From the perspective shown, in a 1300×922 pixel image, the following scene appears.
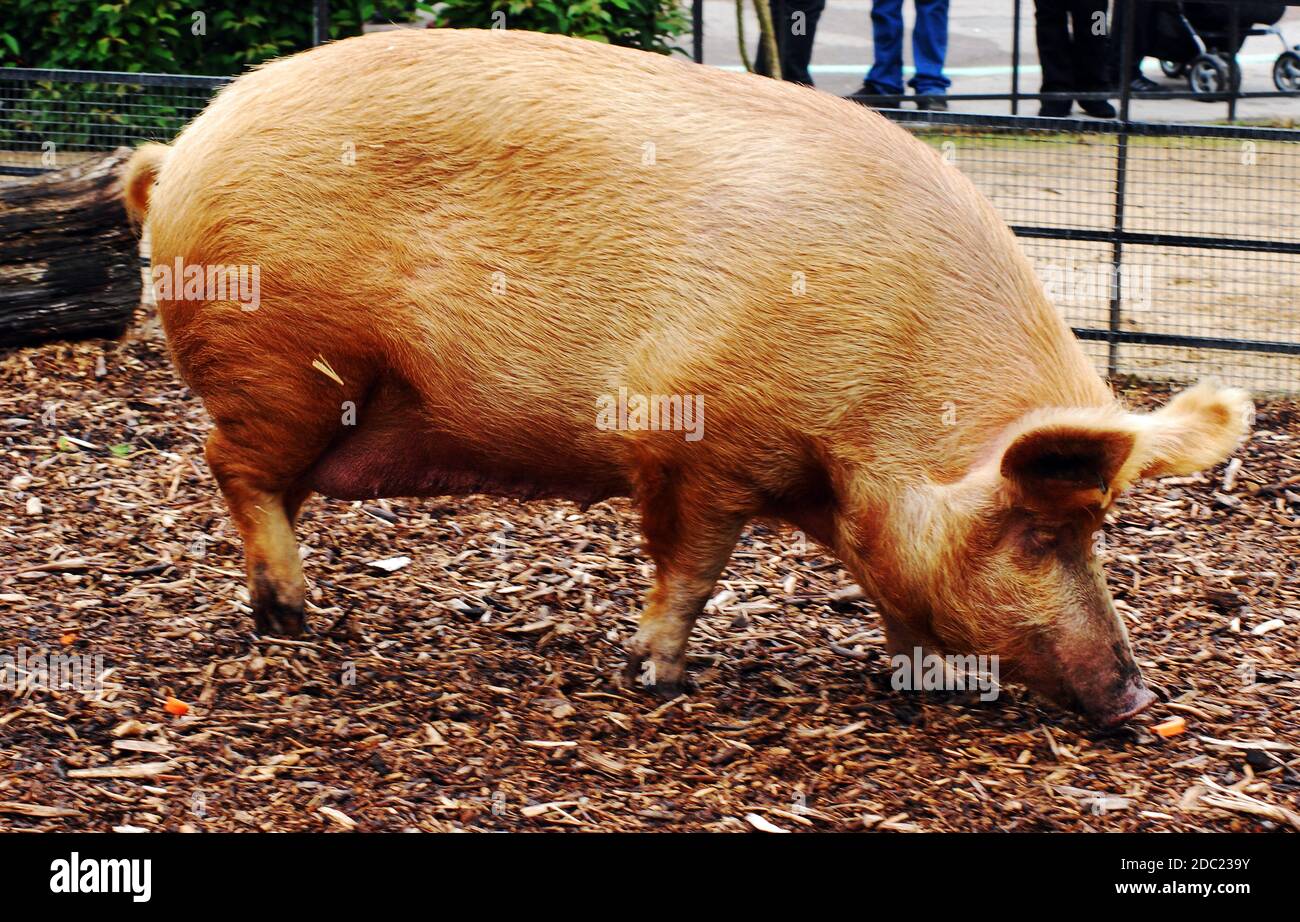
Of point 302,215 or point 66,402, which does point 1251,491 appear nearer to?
point 302,215

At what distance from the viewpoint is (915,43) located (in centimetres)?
1301

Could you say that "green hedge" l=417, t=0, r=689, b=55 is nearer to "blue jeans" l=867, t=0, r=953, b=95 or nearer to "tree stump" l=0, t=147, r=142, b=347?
"tree stump" l=0, t=147, r=142, b=347

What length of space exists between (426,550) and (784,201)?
2214 millimetres

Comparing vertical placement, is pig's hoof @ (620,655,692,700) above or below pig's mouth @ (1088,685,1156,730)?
below

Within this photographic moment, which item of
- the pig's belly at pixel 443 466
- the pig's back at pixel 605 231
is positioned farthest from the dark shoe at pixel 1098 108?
the pig's belly at pixel 443 466

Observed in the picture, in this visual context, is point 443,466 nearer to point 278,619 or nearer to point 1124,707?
point 278,619

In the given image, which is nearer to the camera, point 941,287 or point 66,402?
point 941,287

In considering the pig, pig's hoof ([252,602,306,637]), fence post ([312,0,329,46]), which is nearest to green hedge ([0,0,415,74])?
fence post ([312,0,329,46])

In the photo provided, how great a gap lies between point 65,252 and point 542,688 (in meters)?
3.65

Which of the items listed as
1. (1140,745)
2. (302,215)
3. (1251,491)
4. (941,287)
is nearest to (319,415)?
(302,215)

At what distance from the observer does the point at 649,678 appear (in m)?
4.84

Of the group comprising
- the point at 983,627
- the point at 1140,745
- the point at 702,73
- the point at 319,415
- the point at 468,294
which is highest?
the point at 702,73

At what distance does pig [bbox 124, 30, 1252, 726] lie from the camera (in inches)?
168

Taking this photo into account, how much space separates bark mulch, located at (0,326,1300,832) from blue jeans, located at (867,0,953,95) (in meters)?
6.76
